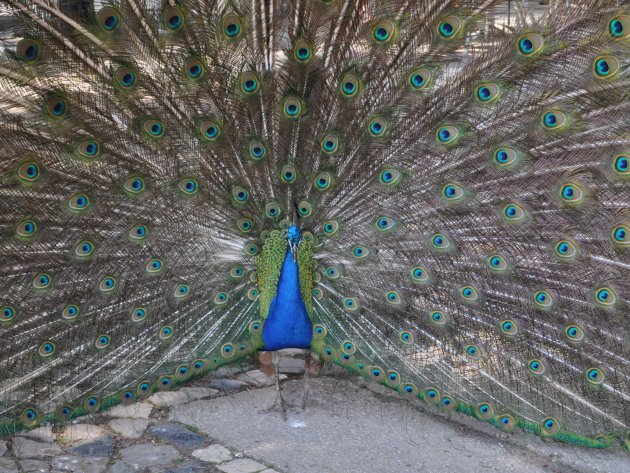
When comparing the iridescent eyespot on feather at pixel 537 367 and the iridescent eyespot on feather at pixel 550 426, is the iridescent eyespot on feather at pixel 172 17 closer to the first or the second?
the iridescent eyespot on feather at pixel 537 367

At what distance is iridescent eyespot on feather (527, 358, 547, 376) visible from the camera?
154 inches

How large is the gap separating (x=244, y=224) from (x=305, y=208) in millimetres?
341

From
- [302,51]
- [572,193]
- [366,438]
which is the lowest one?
[366,438]

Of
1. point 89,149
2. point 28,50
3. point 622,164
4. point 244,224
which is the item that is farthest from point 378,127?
point 28,50

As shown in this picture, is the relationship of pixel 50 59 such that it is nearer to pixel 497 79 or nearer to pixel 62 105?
pixel 62 105

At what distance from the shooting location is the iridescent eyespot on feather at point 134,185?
12.1ft

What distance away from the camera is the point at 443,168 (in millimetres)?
3832

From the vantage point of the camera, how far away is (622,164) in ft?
11.6

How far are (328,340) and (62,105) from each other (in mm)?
1845

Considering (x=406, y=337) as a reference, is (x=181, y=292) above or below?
above

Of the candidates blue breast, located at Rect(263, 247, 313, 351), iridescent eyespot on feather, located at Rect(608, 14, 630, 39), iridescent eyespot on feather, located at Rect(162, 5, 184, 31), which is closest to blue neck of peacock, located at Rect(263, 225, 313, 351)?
blue breast, located at Rect(263, 247, 313, 351)

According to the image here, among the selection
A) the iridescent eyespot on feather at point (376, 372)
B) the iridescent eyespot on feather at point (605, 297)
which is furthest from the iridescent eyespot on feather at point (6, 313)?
the iridescent eyespot on feather at point (605, 297)

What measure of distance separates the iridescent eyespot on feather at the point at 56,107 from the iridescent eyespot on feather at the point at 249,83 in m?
0.82

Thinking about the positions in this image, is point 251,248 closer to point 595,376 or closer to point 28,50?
point 28,50
